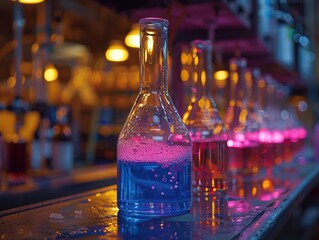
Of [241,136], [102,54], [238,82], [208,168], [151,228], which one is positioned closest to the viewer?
[151,228]

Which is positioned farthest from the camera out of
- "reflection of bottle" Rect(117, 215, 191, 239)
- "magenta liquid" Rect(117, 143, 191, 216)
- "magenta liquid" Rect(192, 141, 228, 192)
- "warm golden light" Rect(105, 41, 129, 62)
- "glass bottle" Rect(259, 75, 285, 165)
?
"warm golden light" Rect(105, 41, 129, 62)

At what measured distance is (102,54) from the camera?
21.0 feet

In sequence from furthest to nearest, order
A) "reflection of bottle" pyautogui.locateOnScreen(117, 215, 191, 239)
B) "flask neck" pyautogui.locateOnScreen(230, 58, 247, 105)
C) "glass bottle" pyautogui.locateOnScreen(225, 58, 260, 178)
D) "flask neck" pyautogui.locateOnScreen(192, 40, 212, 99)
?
"flask neck" pyautogui.locateOnScreen(230, 58, 247, 105) < "glass bottle" pyautogui.locateOnScreen(225, 58, 260, 178) < "flask neck" pyautogui.locateOnScreen(192, 40, 212, 99) < "reflection of bottle" pyautogui.locateOnScreen(117, 215, 191, 239)

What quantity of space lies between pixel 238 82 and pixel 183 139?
74cm

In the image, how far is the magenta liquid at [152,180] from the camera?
75 centimetres

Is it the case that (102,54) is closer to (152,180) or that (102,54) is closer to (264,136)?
(264,136)

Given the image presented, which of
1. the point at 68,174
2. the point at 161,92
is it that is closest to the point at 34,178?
the point at 68,174

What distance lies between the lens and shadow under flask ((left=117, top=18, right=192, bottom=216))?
0.75 meters

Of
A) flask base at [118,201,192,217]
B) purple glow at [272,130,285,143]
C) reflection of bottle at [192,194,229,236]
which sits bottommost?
reflection of bottle at [192,194,229,236]

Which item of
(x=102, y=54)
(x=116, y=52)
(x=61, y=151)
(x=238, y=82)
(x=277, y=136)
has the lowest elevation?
(x=61, y=151)

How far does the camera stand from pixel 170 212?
762 millimetres

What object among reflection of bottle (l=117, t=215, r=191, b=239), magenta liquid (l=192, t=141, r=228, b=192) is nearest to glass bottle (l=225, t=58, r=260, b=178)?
magenta liquid (l=192, t=141, r=228, b=192)

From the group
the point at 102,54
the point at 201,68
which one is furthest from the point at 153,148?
the point at 102,54

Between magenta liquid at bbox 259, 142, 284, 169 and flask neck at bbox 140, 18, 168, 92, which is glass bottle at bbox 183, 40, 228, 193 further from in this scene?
magenta liquid at bbox 259, 142, 284, 169
